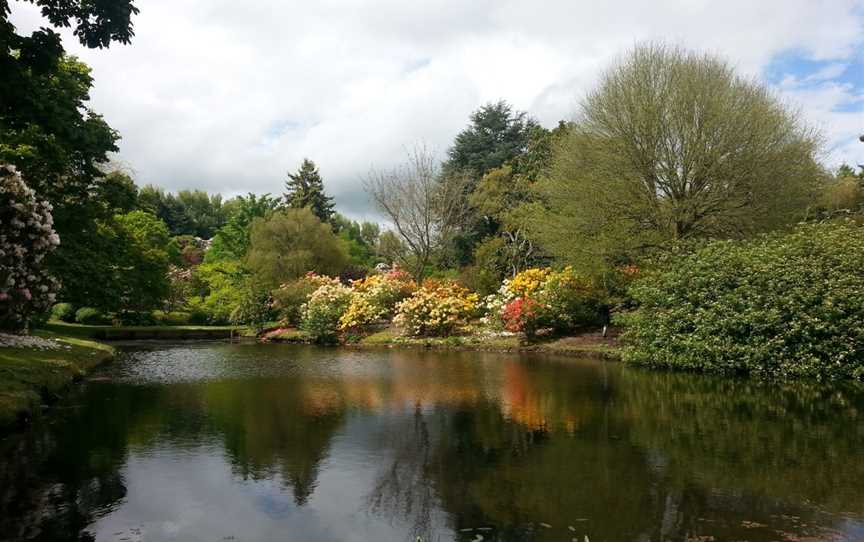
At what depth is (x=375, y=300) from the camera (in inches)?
1289

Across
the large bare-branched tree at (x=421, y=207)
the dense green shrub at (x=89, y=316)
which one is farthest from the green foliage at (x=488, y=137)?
the dense green shrub at (x=89, y=316)

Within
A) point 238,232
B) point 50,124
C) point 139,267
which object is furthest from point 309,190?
point 50,124

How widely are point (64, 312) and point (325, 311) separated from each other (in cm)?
1787

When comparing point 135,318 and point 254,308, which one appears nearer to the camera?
point 254,308

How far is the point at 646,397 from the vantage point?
44.3ft

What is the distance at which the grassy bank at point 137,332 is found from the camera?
3318 centimetres

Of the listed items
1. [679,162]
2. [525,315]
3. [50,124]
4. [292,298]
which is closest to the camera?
[50,124]

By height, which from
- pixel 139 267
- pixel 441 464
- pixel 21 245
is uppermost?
pixel 139 267

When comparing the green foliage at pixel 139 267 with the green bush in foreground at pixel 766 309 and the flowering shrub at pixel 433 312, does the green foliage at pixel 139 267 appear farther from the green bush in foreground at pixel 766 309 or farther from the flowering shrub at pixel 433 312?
the green bush in foreground at pixel 766 309

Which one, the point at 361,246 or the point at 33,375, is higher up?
the point at 361,246

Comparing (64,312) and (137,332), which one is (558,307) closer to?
(137,332)

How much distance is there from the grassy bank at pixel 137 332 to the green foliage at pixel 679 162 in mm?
24412

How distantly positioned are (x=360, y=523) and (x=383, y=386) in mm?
9320

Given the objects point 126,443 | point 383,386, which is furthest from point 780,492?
point 383,386
